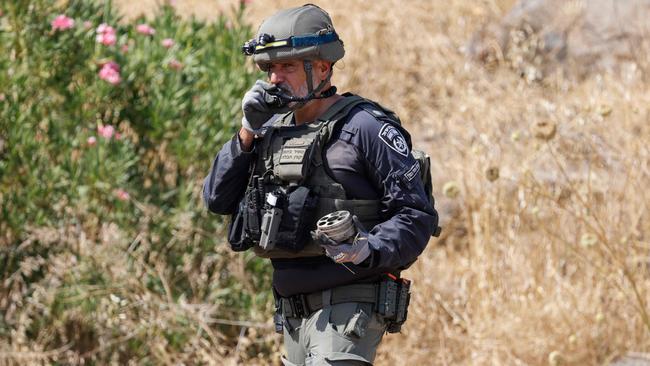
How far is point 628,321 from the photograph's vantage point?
5.58 metres

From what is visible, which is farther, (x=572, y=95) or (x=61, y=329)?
(x=572, y=95)

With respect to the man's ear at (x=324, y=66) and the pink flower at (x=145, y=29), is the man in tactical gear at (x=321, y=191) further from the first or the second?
the pink flower at (x=145, y=29)

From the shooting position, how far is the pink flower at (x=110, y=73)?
5.66 m

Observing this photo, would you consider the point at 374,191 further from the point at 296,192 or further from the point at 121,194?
the point at 121,194

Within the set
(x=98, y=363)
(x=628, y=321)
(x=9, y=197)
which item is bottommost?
(x=98, y=363)

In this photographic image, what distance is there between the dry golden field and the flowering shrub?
3.61 feet

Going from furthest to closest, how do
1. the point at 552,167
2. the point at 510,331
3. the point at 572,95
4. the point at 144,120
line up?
1. the point at 572,95
2. the point at 552,167
3. the point at 144,120
4. the point at 510,331

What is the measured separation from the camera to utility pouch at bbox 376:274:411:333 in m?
3.51

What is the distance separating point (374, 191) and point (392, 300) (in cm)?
35

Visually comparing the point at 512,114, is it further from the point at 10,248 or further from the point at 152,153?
the point at 10,248

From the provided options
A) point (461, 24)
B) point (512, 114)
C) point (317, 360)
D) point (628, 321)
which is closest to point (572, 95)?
point (512, 114)

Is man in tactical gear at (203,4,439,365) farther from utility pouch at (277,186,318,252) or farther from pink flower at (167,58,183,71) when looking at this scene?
pink flower at (167,58,183,71)

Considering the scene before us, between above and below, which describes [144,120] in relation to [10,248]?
above

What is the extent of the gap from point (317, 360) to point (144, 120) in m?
2.79
